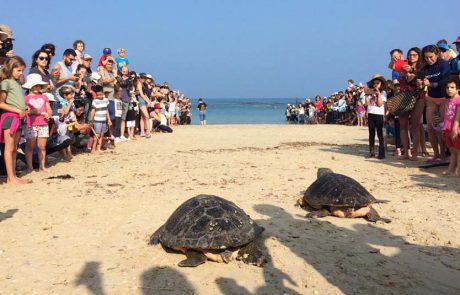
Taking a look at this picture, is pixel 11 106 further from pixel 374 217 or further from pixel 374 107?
pixel 374 107

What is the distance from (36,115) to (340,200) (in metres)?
5.89

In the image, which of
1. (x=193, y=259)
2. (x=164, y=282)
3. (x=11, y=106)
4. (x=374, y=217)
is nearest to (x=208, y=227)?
(x=193, y=259)

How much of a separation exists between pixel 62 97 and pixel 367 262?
8209 mm

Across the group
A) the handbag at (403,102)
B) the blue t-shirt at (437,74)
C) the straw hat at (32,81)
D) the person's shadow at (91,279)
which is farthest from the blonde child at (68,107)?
the blue t-shirt at (437,74)

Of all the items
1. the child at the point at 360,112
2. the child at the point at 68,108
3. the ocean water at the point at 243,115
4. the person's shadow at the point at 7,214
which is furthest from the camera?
the ocean water at the point at 243,115

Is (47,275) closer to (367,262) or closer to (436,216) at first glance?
(367,262)

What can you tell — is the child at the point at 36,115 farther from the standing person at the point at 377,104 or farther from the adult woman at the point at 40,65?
the standing person at the point at 377,104

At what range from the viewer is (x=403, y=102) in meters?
9.16

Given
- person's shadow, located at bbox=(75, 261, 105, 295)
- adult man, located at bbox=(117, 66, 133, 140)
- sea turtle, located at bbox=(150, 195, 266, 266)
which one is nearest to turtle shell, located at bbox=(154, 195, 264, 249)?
sea turtle, located at bbox=(150, 195, 266, 266)

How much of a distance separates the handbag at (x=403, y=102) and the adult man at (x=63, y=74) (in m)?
7.40

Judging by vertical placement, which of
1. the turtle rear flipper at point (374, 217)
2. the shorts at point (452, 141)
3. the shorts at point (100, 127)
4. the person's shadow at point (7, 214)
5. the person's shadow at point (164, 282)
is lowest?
the person's shadow at point (164, 282)

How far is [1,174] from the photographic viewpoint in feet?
26.3

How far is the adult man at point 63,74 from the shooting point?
31.6ft

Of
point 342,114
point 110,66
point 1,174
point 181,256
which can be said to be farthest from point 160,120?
point 181,256
